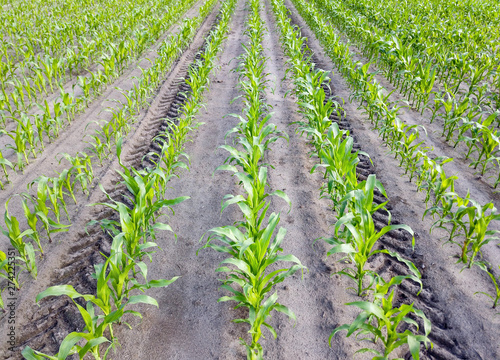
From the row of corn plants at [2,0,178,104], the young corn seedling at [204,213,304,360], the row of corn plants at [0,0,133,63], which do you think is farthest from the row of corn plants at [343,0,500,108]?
the row of corn plants at [0,0,133,63]

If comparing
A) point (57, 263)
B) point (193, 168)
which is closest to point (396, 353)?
point (57, 263)

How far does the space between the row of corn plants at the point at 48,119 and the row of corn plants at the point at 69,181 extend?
0.38 meters

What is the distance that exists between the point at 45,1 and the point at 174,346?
14.4 metres

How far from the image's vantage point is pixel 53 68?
5555 millimetres

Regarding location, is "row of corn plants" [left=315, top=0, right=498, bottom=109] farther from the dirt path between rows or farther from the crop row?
the crop row

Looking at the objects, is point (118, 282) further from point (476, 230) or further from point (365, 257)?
point (476, 230)

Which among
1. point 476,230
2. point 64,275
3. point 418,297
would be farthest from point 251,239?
point 476,230

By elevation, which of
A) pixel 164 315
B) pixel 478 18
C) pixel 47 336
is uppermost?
pixel 478 18

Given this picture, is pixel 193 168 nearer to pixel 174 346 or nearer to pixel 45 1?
pixel 174 346

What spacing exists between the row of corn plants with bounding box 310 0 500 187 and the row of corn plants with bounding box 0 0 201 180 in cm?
471

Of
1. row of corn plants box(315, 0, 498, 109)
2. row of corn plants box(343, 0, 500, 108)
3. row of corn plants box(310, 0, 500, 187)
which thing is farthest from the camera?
row of corn plants box(343, 0, 500, 108)

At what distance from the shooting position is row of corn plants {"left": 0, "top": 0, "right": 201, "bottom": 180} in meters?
3.79

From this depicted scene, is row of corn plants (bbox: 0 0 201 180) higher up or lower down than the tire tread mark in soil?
lower down

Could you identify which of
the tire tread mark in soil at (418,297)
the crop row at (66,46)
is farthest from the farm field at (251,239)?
the crop row at (66,46)
